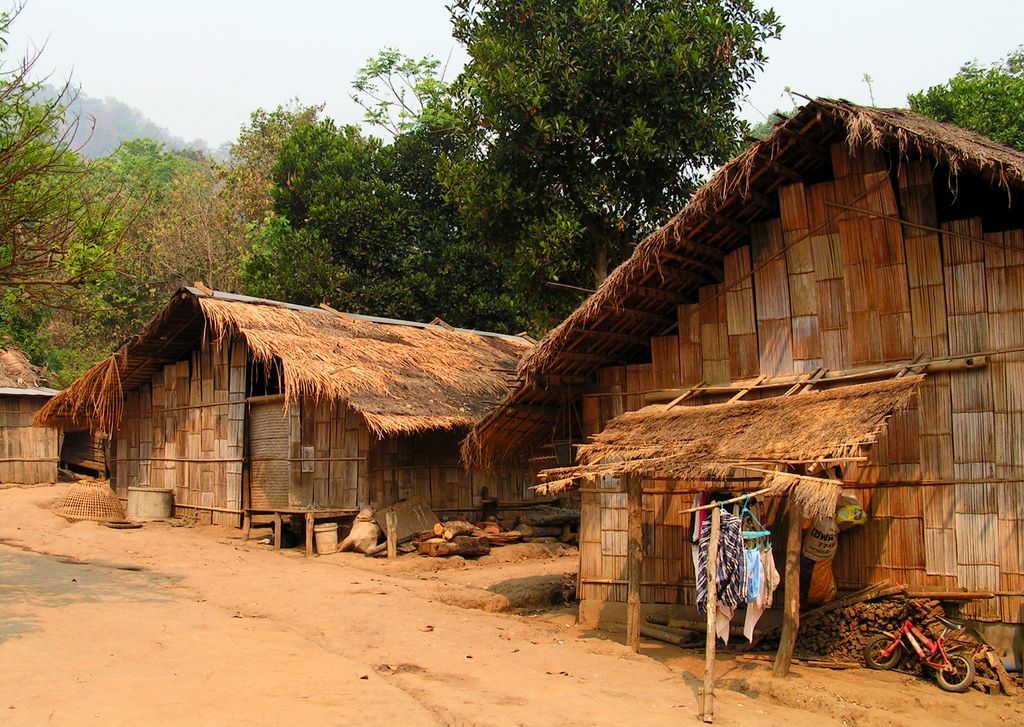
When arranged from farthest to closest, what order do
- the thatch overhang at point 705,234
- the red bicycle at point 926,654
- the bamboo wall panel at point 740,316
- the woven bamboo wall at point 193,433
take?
1. the woven bamboo wall at point 193,433
2. the bamboo wall panel at point 740,316
3. the thatch overhang at point 705,234
4. the red bicycle at point 926,654

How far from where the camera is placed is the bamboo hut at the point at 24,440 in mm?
20828

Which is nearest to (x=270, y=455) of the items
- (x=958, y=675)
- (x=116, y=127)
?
(x=958, y=675)

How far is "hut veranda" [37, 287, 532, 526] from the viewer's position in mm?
14070

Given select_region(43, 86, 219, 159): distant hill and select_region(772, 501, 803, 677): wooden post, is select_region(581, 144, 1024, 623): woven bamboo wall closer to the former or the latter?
select_region(772, 501, 803, 677): wooden post

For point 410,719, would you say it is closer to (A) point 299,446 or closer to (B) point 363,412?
(B) point 363,412

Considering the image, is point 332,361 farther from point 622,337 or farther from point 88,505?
point 622,337

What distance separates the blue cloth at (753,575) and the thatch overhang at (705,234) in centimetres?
293

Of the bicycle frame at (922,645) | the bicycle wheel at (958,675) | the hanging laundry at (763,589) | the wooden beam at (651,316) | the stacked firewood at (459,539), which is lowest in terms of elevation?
the bicycle wheel at (958,675)

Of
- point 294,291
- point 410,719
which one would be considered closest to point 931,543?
point 410,719

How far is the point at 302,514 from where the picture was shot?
46.5ft

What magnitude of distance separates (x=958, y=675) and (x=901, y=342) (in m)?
2.76

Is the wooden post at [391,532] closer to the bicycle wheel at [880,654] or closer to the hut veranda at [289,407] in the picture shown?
the hut veranda at [289,407]

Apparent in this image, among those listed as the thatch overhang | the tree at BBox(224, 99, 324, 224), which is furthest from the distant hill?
the thatch overhang

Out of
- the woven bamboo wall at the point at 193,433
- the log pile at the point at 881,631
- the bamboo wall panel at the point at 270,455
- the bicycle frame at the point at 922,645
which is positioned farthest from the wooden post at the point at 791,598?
the woven bamboo wall at the point at 193,433
